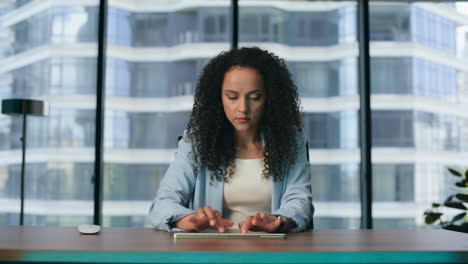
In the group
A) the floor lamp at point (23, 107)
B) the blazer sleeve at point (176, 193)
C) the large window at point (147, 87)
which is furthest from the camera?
the large window at point (147, 87)

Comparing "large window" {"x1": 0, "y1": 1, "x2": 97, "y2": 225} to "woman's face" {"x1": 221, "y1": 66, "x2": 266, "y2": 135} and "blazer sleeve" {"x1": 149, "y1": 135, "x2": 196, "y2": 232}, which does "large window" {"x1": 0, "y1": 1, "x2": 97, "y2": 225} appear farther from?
"woman's face" {"x1": 221, "y1": 66, "x2": 266, "y2": 135}

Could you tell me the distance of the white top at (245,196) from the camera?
1794 mm

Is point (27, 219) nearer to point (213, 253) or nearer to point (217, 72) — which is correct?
point (217, 72)

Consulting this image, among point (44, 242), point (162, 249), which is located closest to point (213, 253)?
point (162, 249)

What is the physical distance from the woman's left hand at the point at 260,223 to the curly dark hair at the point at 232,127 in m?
0.35

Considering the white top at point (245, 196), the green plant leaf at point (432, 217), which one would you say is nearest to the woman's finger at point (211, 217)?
the white top at point (245, 196)

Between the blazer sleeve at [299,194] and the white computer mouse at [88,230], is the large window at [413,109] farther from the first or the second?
the white computer mouse at [88,230]

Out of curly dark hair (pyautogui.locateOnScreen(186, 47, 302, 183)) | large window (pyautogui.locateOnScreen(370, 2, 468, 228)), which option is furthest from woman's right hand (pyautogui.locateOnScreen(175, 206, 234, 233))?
large window (pyautogui.locateOnScreen(370, 2, 468, 228))

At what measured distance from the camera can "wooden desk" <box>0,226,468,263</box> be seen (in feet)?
3.30

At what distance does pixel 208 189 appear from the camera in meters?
1.79

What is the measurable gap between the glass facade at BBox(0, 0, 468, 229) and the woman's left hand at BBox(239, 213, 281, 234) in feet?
8.93

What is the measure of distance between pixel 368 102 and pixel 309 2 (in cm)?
97

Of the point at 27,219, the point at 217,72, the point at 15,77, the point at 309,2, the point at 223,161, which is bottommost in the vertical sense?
the point at 27,219

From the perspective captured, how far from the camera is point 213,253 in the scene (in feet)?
3.30
